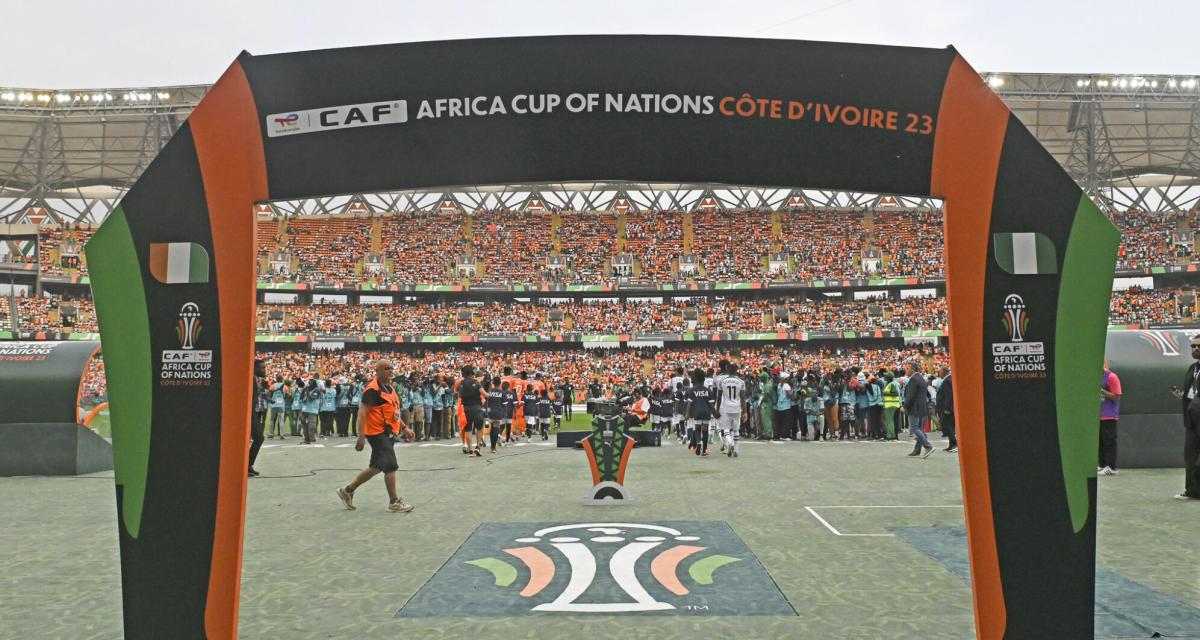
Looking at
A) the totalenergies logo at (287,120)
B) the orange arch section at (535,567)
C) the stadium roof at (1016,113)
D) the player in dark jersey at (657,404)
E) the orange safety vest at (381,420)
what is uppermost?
the stadium roof at (1016,113)

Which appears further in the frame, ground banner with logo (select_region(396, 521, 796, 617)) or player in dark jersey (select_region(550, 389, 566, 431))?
player in dark jersey (select_region(550, 389, 566, 431))

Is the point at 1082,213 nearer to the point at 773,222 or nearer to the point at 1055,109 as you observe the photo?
the point at 1055,109

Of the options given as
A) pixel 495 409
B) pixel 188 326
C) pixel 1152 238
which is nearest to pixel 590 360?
pixel 495 409

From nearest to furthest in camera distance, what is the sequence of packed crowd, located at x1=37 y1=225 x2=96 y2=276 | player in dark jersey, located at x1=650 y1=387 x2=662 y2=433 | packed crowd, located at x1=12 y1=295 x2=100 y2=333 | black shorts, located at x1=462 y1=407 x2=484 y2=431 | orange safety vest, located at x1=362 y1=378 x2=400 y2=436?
orange safety vest, located at x1=362 y1=378 x2=400 y2=436, black shorts, located at x1=462 y1=407 x2=484 y2=431, player in dark jersey, located at x1=650 y1=387 x2=662 y2=433, packed crowd, located at x1=12 y1=295 x2=100 y2=333, packed crowd, located at x1=37 y1=225 x2=96 y2=276

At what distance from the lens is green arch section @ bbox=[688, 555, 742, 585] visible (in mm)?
5570

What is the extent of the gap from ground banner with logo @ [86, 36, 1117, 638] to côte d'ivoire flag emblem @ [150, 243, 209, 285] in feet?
0.05

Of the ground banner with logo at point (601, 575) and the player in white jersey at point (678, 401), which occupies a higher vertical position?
the player in white jersey at point (678, 401)

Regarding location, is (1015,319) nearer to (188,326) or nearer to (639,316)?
(188,326)

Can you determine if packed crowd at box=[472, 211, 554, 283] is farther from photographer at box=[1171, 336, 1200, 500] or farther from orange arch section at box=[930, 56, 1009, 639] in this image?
orange arch section at box=[930, 56, 1009, 639]

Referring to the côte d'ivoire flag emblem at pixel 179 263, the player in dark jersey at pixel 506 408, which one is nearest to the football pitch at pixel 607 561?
the côte d'ivoire flag emblem at pixel 179 263

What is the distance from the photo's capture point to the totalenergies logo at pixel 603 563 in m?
5.04

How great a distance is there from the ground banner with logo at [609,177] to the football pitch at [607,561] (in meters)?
1.31

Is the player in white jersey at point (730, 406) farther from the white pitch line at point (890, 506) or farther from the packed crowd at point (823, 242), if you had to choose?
the packed crowd at point (823, 242)

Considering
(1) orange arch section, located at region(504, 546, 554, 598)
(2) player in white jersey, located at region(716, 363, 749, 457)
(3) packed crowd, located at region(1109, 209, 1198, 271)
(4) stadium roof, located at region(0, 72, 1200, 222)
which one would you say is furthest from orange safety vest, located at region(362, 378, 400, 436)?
(3) packed crowd, located at region(1109, 209, 1198, 271)
